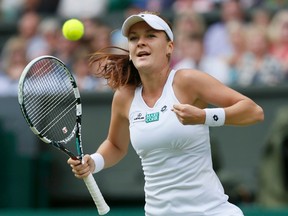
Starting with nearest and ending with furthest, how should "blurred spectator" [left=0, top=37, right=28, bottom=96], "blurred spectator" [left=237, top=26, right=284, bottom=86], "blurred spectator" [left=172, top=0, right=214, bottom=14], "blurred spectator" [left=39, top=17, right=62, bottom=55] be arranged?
1. "blurred spectator" [left=237, top=26, right=284, bottom=86]
2. "blurred spectator" [left=0, top=37, right=28, bottom=96]
3. "blurred spectator" [left=172, top=0, right=214, bottom=14]
4. "blurred spectator" [left=39, top=17, right=62, bottom=55]

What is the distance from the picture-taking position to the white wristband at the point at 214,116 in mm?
5180

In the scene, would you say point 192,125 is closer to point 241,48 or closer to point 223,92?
point 223,92

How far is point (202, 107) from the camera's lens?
18.1ft

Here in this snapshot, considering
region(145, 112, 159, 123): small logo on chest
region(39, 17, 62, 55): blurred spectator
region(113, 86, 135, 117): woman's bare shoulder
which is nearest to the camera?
region(145, 112, 159, 123): small logo on chest

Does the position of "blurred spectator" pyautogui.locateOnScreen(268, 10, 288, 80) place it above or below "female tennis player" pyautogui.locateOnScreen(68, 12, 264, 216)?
above

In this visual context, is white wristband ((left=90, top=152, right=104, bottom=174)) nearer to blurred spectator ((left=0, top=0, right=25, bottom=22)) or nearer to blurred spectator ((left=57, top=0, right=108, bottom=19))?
blurred spectator ((left=57, top=0, right=108, bottom=19))

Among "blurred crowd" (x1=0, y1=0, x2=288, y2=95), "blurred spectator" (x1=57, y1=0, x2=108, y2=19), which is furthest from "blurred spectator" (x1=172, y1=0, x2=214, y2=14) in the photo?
"blurred spectator" (x1=57, y1=0, x2=108, y2=19)

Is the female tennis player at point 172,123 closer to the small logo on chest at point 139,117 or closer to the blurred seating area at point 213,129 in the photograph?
the small logo on chest at point 139,117

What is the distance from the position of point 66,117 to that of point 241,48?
412 centimetres

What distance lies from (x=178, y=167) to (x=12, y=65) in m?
6.02

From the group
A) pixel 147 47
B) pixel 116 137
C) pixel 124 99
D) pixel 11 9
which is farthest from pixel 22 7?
pixel 147 47

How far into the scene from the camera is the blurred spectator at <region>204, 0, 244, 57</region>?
33.2 ft

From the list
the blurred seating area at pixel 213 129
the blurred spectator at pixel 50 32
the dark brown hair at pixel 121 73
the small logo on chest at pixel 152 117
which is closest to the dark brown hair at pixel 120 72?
the dark brown hair at pixel 121 73

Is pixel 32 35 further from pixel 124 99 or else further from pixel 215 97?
pixel 215 97
